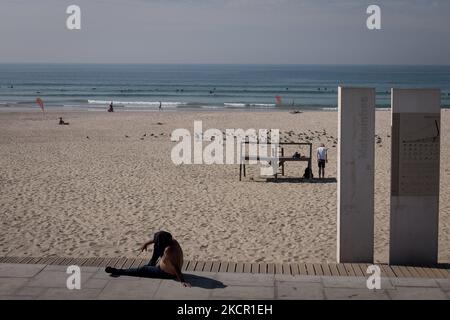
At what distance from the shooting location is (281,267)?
284 inches

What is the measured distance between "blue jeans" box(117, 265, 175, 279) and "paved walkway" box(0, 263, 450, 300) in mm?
78

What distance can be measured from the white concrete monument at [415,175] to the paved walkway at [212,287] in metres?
0.73

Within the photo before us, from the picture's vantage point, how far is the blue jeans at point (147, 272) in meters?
6.63

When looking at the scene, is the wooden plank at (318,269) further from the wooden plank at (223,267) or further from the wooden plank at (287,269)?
the wooden plank at (223,267)

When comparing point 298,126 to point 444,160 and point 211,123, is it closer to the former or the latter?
point 211,123

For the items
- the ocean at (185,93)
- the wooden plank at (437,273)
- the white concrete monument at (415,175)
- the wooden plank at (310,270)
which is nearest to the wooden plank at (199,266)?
the wooden plank at (310,270)

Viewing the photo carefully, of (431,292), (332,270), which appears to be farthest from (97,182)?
(431,292)

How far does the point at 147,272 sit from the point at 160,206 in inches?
197

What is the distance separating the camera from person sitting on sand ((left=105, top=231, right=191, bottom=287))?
6.56 metres

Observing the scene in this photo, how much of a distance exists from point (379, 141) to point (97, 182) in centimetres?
1193

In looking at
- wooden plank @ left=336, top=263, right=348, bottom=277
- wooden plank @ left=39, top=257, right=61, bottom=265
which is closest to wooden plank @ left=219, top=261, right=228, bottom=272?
wooden plank @ left=336, top=263, right=348, bottom=277

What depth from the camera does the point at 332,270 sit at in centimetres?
702

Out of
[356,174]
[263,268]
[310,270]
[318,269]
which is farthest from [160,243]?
[356,174]
